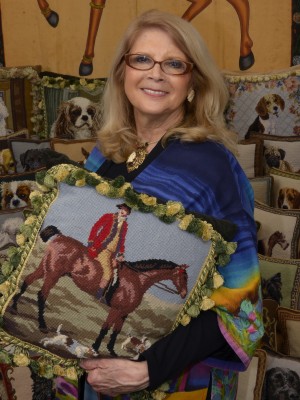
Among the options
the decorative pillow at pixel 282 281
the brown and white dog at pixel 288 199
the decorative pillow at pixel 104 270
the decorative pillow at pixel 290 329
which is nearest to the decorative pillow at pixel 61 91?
the brown and white dog at pixel 288 199

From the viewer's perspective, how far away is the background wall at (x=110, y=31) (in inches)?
128

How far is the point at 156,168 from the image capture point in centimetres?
139

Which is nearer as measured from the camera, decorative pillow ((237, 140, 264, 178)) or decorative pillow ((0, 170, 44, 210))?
decorative pillow ((0, 170, 44, 210))

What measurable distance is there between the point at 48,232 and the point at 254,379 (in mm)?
Result: 1011

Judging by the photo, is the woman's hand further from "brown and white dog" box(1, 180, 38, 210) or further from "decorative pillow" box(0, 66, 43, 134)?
"decorative pillow" box(0, 66, 43, 134)

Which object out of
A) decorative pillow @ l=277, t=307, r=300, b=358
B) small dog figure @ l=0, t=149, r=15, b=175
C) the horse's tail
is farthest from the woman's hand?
small dog figure @ l=0, t=149, r=15, b=175

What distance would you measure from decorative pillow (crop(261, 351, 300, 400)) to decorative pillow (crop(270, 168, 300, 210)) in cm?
93

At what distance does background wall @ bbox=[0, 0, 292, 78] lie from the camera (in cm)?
326

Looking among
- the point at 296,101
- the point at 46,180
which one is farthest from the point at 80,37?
the point at 46,180

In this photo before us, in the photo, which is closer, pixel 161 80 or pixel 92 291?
pixel 92 291

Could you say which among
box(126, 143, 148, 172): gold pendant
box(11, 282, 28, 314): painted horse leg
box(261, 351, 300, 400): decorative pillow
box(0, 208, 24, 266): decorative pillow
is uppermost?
box(126, 143, 148, 172): gold pendant

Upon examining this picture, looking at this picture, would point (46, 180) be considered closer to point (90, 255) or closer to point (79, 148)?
point (90, 255)

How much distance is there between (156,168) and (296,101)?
193 centimetres

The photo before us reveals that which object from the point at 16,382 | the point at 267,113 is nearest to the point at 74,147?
the point at 267,113
